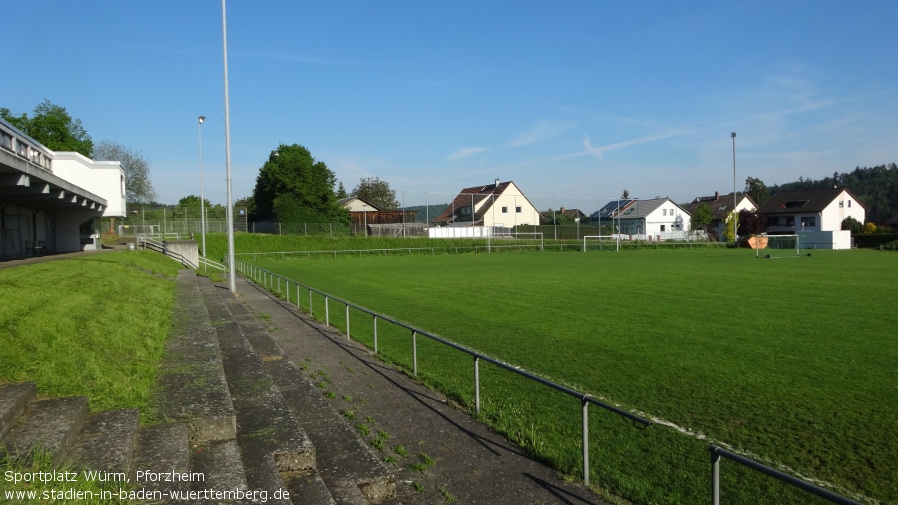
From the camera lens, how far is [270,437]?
5270 millimetres

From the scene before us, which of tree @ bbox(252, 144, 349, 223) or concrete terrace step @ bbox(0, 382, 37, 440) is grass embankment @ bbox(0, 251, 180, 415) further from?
tree @ bbox(252, 144, 349, 223)

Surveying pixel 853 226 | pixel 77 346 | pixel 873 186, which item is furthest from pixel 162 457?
pixel 873 186

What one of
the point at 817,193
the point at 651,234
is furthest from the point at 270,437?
the point at 817,193

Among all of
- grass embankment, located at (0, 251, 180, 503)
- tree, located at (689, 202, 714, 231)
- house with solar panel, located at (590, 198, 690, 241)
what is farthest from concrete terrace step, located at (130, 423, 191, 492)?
tree, located at (689, 202, 714, 231)

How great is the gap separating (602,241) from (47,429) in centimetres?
6583

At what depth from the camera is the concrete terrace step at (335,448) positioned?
481 centimetres

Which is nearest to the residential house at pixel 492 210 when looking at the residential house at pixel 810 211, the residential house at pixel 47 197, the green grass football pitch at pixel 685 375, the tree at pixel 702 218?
the tree at pixel 702 218

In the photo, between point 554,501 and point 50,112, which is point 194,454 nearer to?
point 554,501

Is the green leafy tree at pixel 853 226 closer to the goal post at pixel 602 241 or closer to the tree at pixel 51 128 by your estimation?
the goal post at pixel 602 241

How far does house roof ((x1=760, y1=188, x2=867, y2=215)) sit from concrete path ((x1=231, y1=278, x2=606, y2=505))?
89.2m

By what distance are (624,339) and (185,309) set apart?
30.5 ft

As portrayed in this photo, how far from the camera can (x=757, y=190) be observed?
145 meters

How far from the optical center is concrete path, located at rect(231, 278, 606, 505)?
490cm

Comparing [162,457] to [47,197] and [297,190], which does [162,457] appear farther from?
[297,190]
